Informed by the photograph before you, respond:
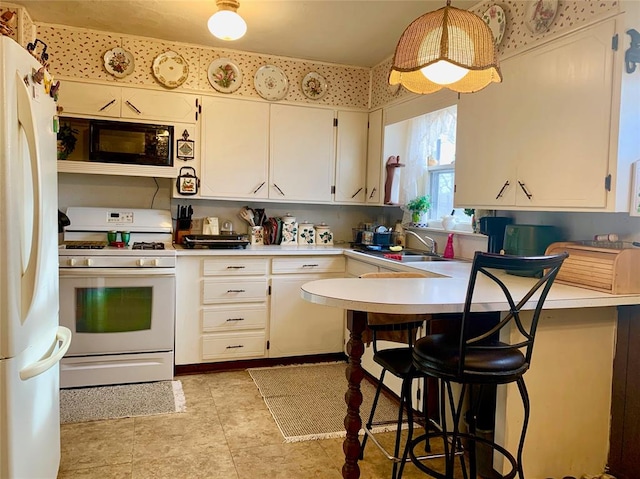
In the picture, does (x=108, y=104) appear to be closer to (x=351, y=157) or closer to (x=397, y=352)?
(x=351, y=157)

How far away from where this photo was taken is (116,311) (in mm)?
3068

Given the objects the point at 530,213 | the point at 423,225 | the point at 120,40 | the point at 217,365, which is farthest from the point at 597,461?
the point at 120,40

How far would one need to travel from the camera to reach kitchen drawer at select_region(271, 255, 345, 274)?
3487mm

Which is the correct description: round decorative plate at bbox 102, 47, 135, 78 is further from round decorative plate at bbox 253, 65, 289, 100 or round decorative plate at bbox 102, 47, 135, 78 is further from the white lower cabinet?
the white lower cabinet

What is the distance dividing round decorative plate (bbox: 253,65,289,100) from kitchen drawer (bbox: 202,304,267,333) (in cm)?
163

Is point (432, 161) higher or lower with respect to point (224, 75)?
lower

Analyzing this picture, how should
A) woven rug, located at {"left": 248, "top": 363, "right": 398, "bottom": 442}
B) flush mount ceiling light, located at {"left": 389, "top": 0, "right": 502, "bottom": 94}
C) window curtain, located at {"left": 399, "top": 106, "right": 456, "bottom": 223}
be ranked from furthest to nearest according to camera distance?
1. window curtain, located at {"left": 399, "top": 106, "right": 456, "bottom": 223}
2. woven rug, located at {"left": 248, "top": 363, "right": 398, "bottom": 442}
3. flush mount ceiling light, located at {"left": 389, "top": 0, "right": 502, "bottom": 94}

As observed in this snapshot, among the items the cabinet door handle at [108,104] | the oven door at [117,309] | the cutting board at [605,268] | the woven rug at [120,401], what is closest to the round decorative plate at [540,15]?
the cutting board at [605,268]

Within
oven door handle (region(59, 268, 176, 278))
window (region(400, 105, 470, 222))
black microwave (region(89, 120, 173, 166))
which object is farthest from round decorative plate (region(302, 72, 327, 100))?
oven door handle (region(59, 268, 176, 278))

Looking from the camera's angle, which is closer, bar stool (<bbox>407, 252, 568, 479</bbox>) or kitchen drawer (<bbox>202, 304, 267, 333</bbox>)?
bar stool (<bbox>407, 252, 568, 479</bbox>)

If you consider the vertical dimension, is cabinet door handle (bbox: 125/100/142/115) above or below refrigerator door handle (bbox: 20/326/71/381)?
above

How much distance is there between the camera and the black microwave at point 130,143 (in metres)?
3.23

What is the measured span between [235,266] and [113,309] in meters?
0.84

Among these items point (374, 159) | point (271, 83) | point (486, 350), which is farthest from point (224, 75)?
point (486, 350)
